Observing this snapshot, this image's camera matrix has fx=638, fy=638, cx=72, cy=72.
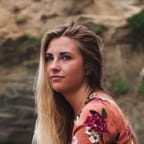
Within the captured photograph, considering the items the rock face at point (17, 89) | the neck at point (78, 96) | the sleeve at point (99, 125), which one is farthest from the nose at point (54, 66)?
the rock face at point (17, 89)

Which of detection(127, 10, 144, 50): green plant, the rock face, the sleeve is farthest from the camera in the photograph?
detection(127, 10, 144, 50): green plant

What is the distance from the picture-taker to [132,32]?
14.1 metres

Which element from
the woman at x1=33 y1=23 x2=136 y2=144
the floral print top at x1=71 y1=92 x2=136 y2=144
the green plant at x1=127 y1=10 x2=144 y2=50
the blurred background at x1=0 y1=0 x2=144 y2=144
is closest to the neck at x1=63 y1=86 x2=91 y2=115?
the woman at x1=33 y1=23 x2=136 y2=144

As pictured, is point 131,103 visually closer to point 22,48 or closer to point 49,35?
point 22,48

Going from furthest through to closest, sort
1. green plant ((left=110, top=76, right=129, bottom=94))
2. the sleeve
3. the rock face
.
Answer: green plant ((left=110, top=76, right=129, bottom=94)) → the rock face → the sleeve

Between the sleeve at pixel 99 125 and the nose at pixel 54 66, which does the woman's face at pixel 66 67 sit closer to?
the nose at pixel 54 66

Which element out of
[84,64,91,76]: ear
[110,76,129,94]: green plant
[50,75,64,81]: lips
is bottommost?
[50,75,64,81]: lips

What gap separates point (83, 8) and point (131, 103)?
10.1 ft

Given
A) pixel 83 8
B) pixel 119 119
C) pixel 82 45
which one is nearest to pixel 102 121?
pixel 119 119

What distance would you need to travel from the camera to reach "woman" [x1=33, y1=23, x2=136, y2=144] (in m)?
2.62

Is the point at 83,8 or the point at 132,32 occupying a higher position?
the point at 83,8

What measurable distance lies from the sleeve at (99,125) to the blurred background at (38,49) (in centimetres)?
933

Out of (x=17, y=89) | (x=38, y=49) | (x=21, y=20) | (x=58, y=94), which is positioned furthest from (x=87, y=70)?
(x=21, y=20)

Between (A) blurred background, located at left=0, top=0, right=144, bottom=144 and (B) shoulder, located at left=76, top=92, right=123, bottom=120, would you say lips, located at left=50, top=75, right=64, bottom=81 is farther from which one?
(A) blurred background, located at left=0, top=0, right=144, bottom=144
